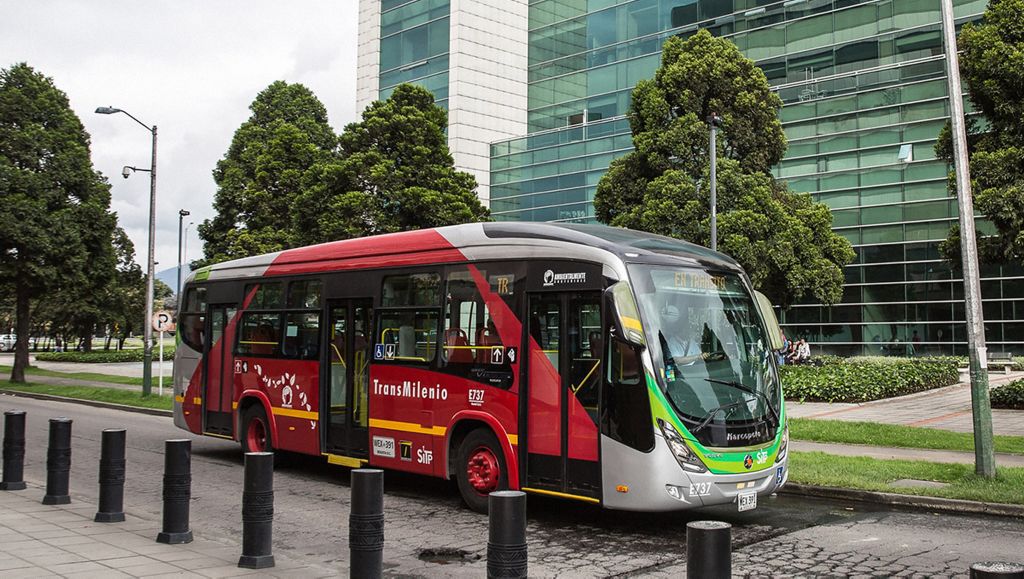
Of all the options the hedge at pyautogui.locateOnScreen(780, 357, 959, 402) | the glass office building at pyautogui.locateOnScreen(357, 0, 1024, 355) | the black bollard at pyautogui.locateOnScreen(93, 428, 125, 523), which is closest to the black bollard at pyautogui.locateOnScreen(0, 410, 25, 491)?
the black bollard at pyautogui.locateOnScreen(93, 428, 125, 523)

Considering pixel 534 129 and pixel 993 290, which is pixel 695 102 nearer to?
pixel 993 290

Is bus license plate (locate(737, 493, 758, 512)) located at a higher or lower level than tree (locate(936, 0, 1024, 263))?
lower

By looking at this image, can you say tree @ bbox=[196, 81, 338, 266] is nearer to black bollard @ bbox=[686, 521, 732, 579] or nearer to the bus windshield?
the bus windshield

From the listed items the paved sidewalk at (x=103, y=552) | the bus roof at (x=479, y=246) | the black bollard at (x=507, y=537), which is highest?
the bus roof at (x=479, y=246)

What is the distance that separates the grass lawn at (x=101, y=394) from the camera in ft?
82.8

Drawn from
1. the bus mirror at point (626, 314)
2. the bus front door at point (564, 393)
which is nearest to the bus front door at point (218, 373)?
the bus front door at point (564, 393)

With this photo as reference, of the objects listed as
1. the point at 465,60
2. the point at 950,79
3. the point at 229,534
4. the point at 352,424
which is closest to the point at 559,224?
the point at 352,424

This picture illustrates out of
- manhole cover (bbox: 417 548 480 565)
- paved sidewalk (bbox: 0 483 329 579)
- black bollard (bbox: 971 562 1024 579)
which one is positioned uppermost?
black bollard (bbox: 971 562 1024 579)

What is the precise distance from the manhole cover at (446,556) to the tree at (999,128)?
50.4 ft

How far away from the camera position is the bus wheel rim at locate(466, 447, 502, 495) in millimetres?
9590

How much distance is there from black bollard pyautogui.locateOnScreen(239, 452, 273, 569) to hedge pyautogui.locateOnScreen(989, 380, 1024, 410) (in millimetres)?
17959

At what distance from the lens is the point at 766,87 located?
29.0m

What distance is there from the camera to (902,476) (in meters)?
11.8

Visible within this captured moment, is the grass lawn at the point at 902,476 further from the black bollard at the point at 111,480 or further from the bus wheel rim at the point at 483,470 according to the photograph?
the black bollard at the point at 111,480
